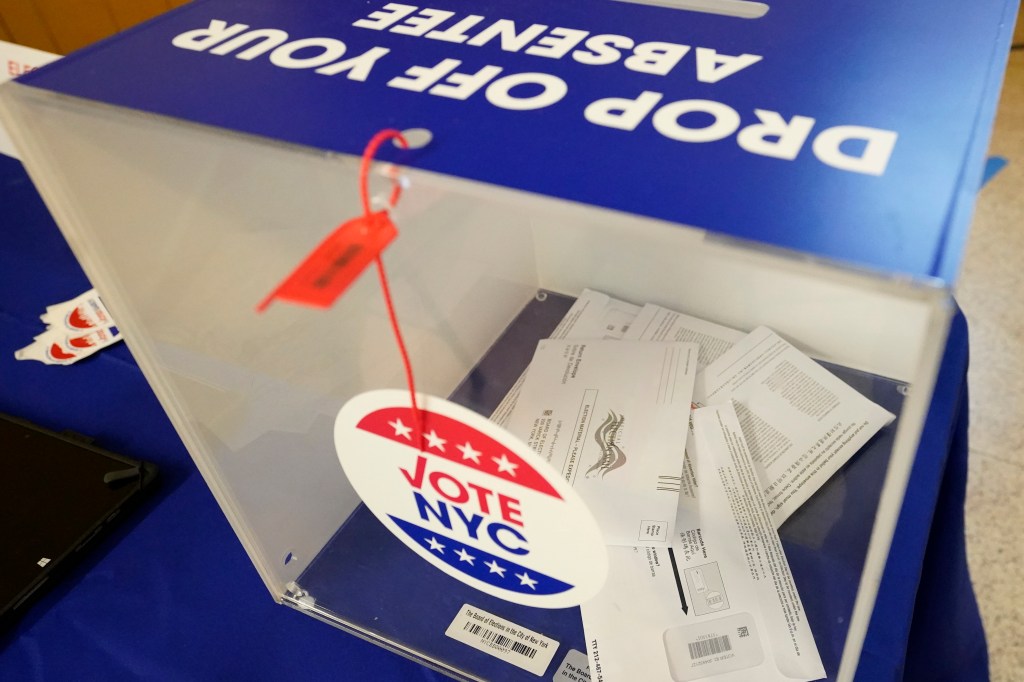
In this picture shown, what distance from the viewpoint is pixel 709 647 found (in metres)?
0.55

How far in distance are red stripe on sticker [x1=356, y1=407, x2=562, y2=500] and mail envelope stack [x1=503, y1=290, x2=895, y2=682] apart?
0.04m

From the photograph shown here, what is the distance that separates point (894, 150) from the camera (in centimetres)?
35

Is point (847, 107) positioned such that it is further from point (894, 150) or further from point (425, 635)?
point (425, 635)

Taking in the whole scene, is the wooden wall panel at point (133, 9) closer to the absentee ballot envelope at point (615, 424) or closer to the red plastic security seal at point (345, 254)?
the absentee ballot envelope at point (615, 424)

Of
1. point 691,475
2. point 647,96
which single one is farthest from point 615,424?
point 647,96

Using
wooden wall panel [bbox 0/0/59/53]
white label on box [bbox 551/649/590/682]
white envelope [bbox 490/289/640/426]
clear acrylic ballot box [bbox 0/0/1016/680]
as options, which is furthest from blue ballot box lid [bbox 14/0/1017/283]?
wooden wall panel [bbox 0/0/59/53]

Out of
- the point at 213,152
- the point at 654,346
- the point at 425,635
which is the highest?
the point at 213,152

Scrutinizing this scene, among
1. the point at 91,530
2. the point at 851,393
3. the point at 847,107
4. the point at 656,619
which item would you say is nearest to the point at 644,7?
the point at 847,107

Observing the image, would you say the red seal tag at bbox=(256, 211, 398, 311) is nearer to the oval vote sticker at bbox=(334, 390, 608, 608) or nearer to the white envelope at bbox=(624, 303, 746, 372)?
the oval vote sticker at bbox=(334, 390, 608, 608)

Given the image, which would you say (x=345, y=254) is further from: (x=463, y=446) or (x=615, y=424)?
(x=615, y=424)

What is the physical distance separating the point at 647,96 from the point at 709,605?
36 centimetres

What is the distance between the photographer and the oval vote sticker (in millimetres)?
465

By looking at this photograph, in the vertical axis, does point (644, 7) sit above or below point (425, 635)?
above

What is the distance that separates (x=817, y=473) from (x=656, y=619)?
176mm
